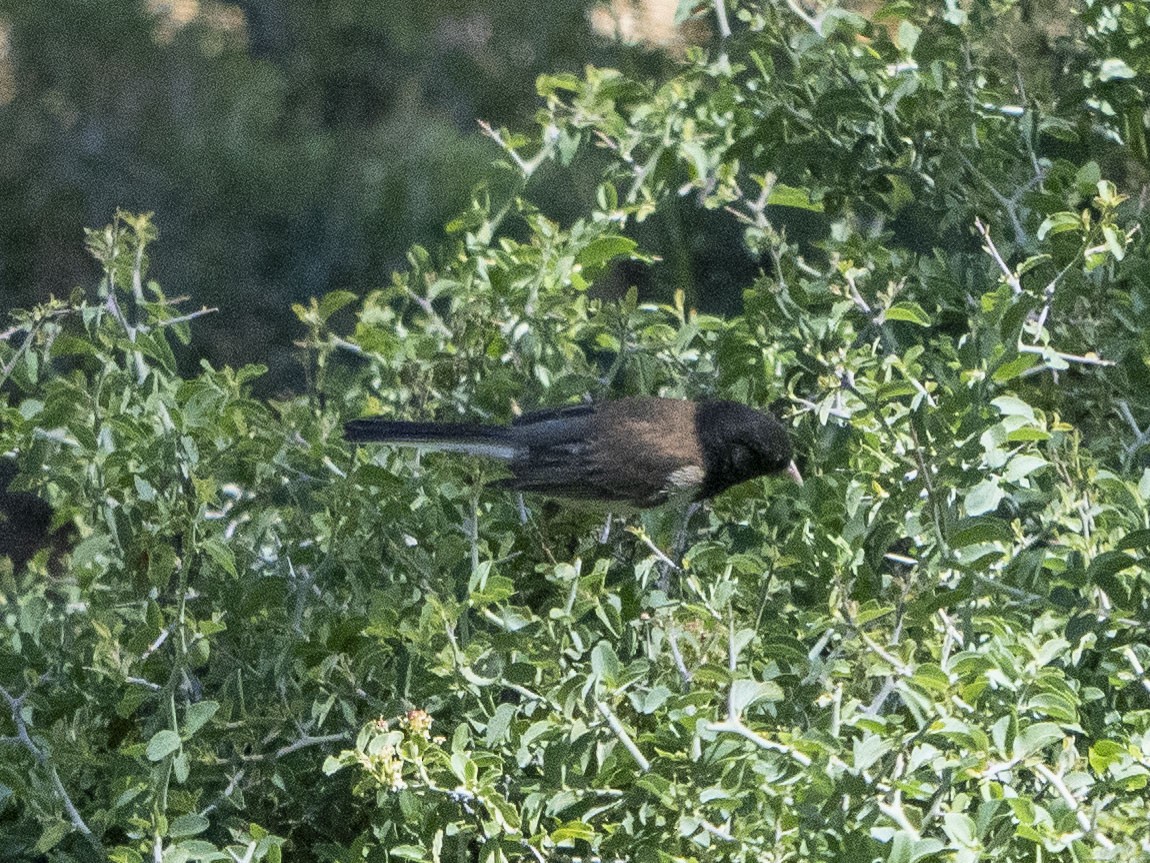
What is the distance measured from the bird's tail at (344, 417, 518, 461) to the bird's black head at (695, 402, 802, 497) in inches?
12.2

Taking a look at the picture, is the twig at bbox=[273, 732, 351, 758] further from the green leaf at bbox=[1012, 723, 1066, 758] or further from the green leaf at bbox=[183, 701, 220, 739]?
the green leaf at bbox=[1012, 723, 1066, 758]

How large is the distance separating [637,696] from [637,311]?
87 centimetres

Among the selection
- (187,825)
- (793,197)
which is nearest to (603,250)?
(793,197)

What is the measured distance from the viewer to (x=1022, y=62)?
2.69m

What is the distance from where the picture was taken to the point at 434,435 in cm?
230

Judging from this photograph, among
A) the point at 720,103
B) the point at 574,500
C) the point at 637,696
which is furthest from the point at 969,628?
the point at 720,103

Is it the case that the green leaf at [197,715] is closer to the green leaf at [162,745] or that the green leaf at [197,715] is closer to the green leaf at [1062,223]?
the green leaf at [162,745]

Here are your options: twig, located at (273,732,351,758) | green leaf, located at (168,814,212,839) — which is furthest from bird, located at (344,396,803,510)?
green leaf, located at (168,814,212,839)

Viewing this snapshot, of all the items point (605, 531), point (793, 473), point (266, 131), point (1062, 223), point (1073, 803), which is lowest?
point (266, 131)

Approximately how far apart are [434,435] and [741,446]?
18.1 inches

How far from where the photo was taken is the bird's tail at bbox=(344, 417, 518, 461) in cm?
226

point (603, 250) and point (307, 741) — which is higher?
point (603, 250)

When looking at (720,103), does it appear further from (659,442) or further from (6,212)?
(6,212)

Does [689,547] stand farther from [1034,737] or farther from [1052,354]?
[1034,737]
